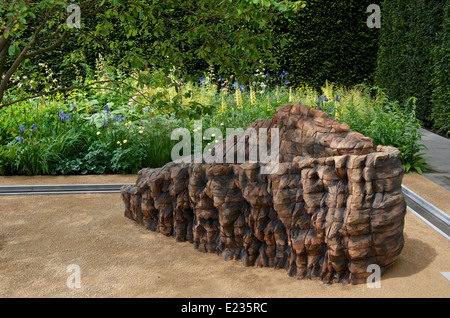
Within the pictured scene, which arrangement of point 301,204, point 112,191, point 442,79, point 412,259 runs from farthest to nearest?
point 442,79 → point 112,191 → point 412,259 → point 301,204

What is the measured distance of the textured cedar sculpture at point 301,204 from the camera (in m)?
3.67

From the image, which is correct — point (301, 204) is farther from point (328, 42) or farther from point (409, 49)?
point (328, 42)

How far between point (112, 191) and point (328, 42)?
7.51 m

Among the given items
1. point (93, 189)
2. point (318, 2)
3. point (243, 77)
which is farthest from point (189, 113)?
point (318, 2)

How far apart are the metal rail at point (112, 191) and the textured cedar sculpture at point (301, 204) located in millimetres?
1602

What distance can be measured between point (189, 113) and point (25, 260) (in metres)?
2.09

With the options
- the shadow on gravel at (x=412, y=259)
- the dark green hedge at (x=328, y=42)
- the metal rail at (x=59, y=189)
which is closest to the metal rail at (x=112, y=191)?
the metal rail at (x=59, y=189)

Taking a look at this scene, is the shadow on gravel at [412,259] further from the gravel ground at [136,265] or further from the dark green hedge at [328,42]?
the dark green hedge at [328,42]

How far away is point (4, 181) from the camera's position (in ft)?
22.1

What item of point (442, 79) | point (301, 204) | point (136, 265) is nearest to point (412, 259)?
point (301, 204)

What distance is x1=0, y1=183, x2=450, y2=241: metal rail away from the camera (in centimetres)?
521

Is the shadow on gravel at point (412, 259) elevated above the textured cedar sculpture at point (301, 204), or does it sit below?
below

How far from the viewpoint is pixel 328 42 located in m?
11.6

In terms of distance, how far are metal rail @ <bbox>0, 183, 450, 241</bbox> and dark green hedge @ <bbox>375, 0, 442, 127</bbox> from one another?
4833mm
